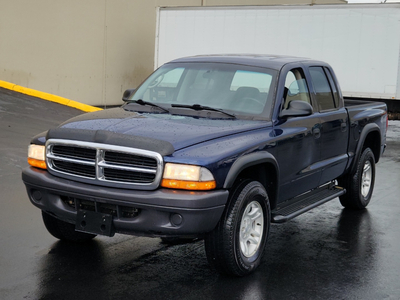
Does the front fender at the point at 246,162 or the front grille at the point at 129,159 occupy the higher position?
the front grille at the point at 129,159

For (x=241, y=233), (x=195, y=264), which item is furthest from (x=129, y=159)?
(x=195, y=264)

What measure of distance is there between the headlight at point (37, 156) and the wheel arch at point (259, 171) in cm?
157

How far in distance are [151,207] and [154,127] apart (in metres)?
0.77

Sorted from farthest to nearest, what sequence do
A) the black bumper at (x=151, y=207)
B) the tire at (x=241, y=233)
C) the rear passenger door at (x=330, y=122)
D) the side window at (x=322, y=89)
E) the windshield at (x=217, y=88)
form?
the side window at (x=322, y=89)
the rear passenger door at (x=330, y=122)
the windshield at (x=217, y=88)
the tire at (x=241, y=233)
the black bumper at (x=151, y=207)

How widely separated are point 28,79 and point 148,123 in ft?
52.1

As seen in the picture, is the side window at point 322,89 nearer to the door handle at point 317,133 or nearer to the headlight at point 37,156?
the door handle at point 317,133

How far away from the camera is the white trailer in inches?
634

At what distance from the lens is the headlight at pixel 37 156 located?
4.96 metres

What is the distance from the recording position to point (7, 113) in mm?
13609

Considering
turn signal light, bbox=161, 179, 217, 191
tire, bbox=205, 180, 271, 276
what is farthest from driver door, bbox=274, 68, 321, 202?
turn signal light, bbox=161, 179, 217, 191

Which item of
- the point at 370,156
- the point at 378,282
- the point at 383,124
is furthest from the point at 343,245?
the point at 383,124

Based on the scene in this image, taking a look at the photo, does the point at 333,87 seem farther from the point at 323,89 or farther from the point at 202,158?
the point at 202,158

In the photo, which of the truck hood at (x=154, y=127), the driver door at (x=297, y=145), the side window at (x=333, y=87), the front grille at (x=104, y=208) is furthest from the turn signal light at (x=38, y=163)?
the side window at (x=333, y=87)

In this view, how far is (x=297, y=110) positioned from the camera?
18.1ft
